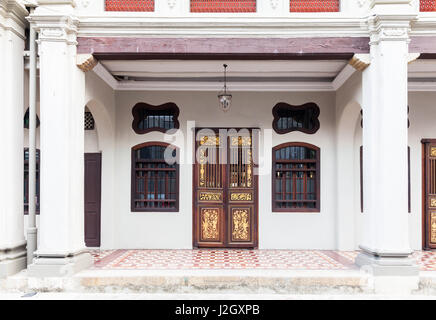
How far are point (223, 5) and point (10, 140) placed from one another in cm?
441

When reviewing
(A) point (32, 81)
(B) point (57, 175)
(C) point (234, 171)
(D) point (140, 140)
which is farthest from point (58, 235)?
(C) point (234, 171)

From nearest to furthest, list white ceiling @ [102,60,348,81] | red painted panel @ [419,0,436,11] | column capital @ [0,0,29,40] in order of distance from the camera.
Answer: column capital @ [0,0,29,40] → red painted panel @ [419,0,436,11] → white ceiling @ [102,60,348,81]

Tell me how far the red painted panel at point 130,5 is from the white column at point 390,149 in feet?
12.6

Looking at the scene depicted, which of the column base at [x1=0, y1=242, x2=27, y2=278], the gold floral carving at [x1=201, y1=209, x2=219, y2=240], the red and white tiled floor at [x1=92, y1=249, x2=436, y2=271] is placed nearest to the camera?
the column base at [x1=0, y1=242, x2=27, y2=278]

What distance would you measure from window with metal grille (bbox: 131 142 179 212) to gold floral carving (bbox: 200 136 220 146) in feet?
2.13

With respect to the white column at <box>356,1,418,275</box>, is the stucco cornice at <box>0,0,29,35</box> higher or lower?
higher

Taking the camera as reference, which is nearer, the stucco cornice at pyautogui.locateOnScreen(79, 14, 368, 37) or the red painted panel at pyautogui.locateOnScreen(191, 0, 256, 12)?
the stucco cornice at pyautogui.locateOnScreen(79, 14, 368, 37)

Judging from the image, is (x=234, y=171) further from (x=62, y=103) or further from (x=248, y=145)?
(x=62, y=103)

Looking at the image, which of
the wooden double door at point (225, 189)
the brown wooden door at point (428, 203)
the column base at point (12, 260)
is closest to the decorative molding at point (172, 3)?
the wooden double door at point (225, 189)

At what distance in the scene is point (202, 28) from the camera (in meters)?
6.87

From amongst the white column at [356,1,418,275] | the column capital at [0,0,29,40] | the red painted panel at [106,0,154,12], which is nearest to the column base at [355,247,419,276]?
the white column at [356,1,418,275]

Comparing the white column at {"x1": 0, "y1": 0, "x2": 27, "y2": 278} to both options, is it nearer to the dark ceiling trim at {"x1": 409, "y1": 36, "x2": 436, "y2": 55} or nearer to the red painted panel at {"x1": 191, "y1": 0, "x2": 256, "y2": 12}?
the red painted panel at {"x1": 191, "y1": 0, "x2": 256, "y2": 12}

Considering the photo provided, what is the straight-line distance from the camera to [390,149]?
6.54 m

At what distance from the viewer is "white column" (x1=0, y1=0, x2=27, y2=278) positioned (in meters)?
6.69
